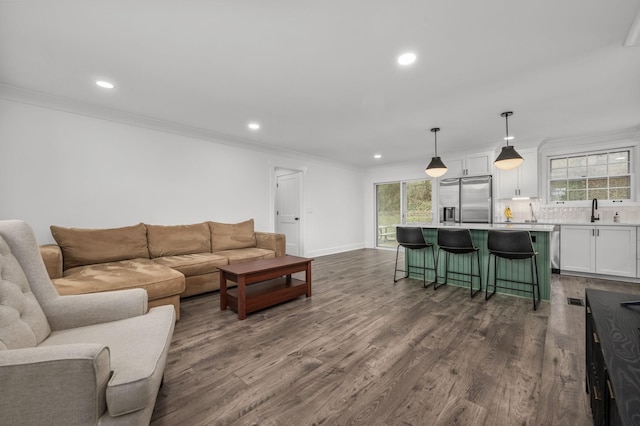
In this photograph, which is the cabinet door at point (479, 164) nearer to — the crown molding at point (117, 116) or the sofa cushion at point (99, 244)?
the crown molding at point (117, 116)

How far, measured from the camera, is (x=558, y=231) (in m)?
4.68

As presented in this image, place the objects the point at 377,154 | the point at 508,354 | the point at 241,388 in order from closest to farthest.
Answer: the point at 241,388
the point at 508,354
the point at 377,154

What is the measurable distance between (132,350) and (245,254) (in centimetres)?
278

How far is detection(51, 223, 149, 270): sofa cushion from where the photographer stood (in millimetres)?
3010

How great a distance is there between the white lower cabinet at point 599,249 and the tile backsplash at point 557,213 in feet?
0.76

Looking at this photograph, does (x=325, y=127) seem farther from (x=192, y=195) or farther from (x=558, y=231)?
(x=558, y=231)

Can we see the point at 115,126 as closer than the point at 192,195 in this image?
Yes

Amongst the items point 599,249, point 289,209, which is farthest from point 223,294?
point 599,249

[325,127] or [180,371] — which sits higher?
[325,127]

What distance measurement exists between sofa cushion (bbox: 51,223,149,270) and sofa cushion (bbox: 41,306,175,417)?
2048 millimetres

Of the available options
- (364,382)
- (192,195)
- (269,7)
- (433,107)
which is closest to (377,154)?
(433,107)

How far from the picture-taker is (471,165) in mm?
5898

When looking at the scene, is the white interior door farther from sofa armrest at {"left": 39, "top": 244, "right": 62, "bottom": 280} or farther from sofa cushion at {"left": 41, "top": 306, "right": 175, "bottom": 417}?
sofa cushion at {"left": 41, "top": 306, "right": 175, "bottom": 417}

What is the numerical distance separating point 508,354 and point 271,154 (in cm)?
489
